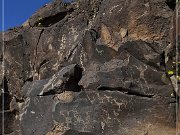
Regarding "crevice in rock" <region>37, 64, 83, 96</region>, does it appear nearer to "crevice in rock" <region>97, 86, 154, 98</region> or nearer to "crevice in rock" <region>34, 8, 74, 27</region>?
"crevice in rock" <region>97, 86, 154, 98</region>

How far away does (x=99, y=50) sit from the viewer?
13062 mm

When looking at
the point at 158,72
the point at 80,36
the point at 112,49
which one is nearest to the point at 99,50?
the point at 112,49

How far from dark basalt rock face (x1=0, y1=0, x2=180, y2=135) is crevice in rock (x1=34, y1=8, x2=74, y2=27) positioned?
0.08 meters

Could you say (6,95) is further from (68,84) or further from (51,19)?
(68,84)

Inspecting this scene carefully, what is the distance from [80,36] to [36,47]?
2550mm

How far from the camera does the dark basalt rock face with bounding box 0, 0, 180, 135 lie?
1143 centimetres

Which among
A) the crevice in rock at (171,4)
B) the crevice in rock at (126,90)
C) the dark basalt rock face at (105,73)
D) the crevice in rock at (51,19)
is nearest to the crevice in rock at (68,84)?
the dark basalt rock face at (105,73)

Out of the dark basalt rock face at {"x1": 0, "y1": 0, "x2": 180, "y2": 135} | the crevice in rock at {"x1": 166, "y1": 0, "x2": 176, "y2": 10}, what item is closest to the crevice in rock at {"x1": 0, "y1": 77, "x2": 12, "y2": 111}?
the dark basalt rock face at {"x1": 0, "y1": 0, "x2": 180, "y2": 135}

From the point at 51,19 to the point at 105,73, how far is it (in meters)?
4.97

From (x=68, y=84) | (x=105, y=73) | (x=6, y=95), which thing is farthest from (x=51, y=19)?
(x=105, y=73)

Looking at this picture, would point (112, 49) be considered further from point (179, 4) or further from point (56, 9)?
point (56, 9)

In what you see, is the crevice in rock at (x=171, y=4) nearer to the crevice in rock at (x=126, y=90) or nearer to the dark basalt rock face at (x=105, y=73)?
the dark basalt rock face at (x=105, y=73)

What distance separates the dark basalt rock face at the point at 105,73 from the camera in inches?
450

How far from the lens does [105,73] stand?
39.5 feet
